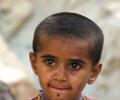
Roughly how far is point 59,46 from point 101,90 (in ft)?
17.0

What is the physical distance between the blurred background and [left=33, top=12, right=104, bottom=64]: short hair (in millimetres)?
3236

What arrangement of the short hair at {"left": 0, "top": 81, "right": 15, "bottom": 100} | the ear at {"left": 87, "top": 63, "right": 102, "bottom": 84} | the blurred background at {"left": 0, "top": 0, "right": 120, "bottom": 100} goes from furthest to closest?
the blurred background at {"left": 0, "top": 0, "right": 120, "bottom": 100} < the short hair at {"left": 0, "top": 81, "right": 15, "bottom": 100} < the ear at {"left": 87, "top": 63, "right": 102, "bottom": 84}

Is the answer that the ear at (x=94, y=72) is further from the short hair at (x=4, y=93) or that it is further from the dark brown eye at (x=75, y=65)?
the short hair at (x=4, y=93)

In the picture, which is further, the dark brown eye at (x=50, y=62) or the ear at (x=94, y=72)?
the ear at (x=94, y=72)

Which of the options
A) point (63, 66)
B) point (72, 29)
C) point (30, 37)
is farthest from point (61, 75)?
point (30, 37)

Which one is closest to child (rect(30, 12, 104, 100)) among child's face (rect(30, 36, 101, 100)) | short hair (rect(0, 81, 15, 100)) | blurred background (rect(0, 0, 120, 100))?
child's face (rect(30, 36, 101, 100))

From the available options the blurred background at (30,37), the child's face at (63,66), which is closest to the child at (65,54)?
the child's face at (63,66)

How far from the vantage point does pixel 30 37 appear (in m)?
9.23

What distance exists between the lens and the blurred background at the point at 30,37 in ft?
19.2

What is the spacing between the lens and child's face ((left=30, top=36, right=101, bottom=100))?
7.13 feet

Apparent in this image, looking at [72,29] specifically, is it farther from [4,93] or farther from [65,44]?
[4,93]

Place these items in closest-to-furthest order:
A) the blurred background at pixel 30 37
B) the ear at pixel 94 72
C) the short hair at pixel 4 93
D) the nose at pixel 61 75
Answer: the nose at pixel 61 75 → the ear at pixel 94 72 → the short hair at pixel 4 93 → the blurred background at pixel 30 37

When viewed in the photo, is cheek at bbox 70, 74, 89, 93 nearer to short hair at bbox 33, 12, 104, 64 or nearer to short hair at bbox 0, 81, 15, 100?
short hair at bbox 33, 12, 104, 64

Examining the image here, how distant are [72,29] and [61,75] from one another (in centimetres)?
19
